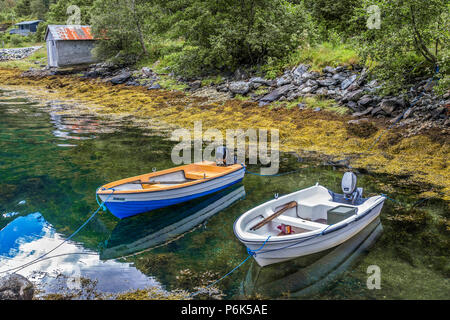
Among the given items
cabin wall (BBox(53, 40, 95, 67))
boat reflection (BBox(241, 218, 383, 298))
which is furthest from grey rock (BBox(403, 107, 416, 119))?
cabin wall (BBox(53, 40, 95, 67))

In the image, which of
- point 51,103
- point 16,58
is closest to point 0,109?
point 51,103

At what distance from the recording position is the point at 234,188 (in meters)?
12.7

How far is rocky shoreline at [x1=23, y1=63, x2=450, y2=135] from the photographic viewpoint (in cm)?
1548

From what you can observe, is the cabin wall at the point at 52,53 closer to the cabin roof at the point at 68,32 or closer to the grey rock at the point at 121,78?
the cabin roof at the point at 68,32

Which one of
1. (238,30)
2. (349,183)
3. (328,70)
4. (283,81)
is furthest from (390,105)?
(238,30)

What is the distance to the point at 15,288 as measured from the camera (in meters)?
6.48

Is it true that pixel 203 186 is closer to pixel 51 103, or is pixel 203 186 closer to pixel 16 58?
pixel 51 103

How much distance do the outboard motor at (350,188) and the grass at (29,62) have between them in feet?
155

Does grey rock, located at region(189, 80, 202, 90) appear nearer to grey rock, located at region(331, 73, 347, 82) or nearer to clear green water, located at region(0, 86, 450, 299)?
grey rock, located at region(331, 73, 347, 82)

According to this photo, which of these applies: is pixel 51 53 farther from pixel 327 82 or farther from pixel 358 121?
pixel 358 121

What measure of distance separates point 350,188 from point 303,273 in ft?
9.21

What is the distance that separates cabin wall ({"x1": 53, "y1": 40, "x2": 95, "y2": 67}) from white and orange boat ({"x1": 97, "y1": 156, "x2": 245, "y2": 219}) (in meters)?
36.2

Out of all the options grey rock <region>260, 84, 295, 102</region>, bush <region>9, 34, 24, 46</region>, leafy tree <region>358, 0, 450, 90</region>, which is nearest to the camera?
leafy tree <region>358, 0, 450, 90</region>
